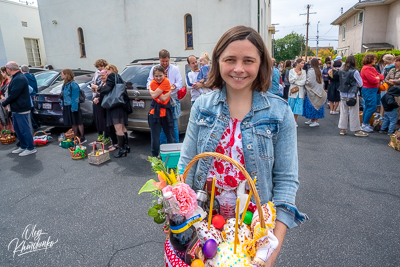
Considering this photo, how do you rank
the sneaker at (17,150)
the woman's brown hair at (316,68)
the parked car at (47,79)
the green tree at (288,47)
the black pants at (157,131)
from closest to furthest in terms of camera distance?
the black pants at (157,131)
the sneaker at (17,150)
the woman's brown hair at (316,68)
the parked car at (47,79)
the green tree at (288,47)

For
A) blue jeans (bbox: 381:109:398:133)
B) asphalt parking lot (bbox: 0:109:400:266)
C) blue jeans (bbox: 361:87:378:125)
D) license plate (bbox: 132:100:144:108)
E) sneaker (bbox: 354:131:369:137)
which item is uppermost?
license plate (bbox: 132:100:144:108)

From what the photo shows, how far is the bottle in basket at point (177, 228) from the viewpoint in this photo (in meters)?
1.17

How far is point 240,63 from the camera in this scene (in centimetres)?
133

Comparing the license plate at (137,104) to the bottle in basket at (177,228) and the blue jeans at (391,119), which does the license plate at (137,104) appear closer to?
the bottle in basket at (177,228)

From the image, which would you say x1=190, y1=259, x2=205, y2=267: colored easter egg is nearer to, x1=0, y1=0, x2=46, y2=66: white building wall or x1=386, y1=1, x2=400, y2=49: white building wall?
x1=0, y1=0, x2=46, y2=66: white building wall

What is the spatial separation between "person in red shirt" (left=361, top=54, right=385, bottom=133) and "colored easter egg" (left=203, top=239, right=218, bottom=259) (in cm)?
692

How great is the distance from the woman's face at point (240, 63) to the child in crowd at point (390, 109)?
6.36 m

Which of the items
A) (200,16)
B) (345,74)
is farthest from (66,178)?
(200,16)

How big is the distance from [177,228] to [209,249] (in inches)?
7.0

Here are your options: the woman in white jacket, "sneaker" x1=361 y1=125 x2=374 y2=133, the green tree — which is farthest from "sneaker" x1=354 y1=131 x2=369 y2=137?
the green tree

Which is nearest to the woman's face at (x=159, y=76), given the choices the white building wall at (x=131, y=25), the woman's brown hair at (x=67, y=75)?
the woman's brown hair at (x=67, y=75)

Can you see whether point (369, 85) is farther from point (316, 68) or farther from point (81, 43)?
point (81, 43)

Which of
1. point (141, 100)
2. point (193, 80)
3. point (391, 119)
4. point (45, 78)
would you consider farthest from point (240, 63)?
point (45, 78)

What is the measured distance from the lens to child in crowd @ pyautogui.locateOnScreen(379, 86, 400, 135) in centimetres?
612
